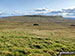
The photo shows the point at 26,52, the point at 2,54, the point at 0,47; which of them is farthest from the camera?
the point at 0,47

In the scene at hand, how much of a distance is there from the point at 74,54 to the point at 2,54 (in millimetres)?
8566

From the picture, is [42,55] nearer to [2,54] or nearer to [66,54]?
[66,54]

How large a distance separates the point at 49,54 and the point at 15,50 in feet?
13.7

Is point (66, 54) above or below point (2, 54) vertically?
below

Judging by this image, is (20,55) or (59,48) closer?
(20,55)

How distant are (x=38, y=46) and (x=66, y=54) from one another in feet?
13.2

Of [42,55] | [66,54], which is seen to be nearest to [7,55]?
[42,55]

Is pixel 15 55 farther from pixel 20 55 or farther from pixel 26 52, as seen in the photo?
pixel 26 52

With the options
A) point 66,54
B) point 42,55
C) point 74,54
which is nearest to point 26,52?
point 42,55

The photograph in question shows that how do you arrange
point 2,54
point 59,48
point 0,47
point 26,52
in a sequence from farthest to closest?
point 59,48 → point 0,47 → point 26,52 → point 2,54

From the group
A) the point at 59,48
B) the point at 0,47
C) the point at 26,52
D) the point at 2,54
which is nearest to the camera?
the point at 2,54

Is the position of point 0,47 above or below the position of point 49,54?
above

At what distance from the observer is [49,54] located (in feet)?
38.1

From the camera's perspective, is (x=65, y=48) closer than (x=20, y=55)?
No
